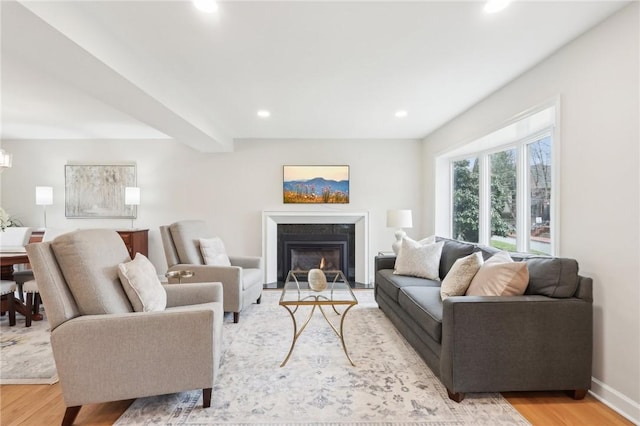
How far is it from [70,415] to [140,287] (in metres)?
0.73

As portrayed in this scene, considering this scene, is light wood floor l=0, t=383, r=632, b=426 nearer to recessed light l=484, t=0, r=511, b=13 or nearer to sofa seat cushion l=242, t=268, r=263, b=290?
sofa seat cushion l=242, t=268, r=263, b=290

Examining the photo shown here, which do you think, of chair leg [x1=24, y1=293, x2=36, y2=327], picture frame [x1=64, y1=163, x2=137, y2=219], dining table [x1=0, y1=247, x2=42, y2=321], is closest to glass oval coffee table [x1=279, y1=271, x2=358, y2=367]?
dining table [x1=0, y1=247, x2=42, y2=321]

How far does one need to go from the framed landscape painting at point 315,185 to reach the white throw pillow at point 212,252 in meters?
1.62

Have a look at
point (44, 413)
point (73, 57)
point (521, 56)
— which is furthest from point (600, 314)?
point (73, 57)

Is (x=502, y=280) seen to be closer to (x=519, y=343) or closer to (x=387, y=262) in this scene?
(x=519, y=343)

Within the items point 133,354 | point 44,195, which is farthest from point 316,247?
point 44,195

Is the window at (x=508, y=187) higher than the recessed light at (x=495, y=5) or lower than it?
Result: lower

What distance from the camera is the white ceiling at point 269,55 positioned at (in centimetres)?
182

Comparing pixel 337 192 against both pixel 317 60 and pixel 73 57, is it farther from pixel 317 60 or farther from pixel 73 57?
pixel 73 57

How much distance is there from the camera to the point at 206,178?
523 centimetres

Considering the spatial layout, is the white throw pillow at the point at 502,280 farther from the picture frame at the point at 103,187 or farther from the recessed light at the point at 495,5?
the picture frame at the point at 103,187

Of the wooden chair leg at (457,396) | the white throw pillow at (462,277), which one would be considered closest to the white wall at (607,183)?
the white throw pillow at (462,277)

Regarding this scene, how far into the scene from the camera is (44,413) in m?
1.88

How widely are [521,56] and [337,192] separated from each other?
3.19m
